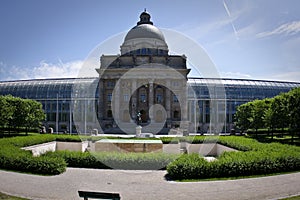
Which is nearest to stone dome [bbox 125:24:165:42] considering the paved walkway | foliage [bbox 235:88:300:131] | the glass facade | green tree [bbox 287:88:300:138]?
the glass facade

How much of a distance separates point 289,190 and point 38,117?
124 ft

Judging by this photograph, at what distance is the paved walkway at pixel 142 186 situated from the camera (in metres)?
12.2

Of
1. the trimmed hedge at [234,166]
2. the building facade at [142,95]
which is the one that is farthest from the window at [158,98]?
the trimmed hedge at [234,166]

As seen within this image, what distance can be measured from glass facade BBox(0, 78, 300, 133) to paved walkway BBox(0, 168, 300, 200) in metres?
51.5

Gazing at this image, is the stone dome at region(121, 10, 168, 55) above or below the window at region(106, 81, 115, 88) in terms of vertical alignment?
above

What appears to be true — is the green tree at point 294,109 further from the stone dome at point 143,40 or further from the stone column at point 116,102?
the stone dome at point 143,40

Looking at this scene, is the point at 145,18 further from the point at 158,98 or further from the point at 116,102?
the point at 116,102

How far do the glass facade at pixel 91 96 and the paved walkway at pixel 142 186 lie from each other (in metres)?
51.5

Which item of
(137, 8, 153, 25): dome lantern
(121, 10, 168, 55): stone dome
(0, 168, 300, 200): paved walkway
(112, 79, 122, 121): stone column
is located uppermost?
(137, 8, 153, 25): dome lantern

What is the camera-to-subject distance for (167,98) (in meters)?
64.2

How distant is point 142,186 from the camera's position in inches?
547

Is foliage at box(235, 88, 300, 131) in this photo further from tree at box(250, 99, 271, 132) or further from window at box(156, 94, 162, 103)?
window at box(156, 94, 162, 103)

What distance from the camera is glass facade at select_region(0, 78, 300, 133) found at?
70438 mm

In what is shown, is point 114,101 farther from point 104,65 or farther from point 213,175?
point 213,175
